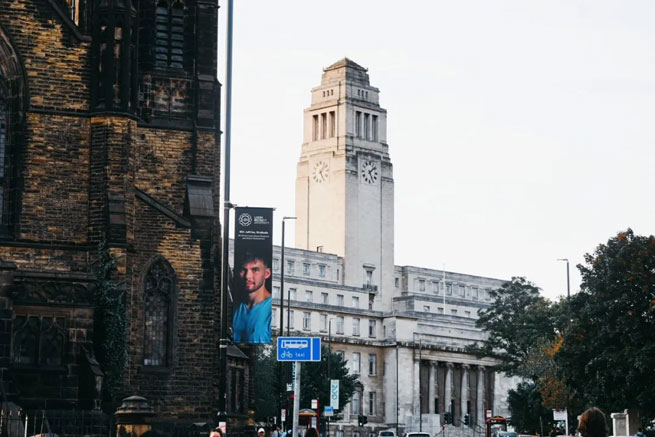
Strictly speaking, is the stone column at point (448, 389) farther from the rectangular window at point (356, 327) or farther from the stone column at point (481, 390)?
the rectangular window at point (356, 327)

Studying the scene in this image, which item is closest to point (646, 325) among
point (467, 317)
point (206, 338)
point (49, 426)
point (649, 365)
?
point (649, 365)

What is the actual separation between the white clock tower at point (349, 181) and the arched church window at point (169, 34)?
358 feet

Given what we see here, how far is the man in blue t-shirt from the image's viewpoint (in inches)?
1294

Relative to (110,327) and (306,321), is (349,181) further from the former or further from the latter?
(110,327)

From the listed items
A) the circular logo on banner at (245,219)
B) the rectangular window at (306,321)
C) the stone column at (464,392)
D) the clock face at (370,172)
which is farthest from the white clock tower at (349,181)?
the circular logo on banner at (245,219)

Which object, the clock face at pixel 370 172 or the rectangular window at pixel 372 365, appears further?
the clock face at pixel 370 172

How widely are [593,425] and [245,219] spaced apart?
20.9 meters

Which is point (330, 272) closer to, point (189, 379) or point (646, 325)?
point (646, 325)

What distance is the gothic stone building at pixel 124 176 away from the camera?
1693 inches

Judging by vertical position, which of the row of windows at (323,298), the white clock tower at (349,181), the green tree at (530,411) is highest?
the white clock tower at (349,181)

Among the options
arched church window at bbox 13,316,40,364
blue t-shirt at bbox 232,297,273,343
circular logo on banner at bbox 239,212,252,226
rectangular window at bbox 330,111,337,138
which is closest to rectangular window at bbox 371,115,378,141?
rectangular window at bbox 330,111,337,138

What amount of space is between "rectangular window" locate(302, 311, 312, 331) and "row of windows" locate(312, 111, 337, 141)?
128 feet

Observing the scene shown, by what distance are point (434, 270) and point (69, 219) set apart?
130 metres

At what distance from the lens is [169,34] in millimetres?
46812
